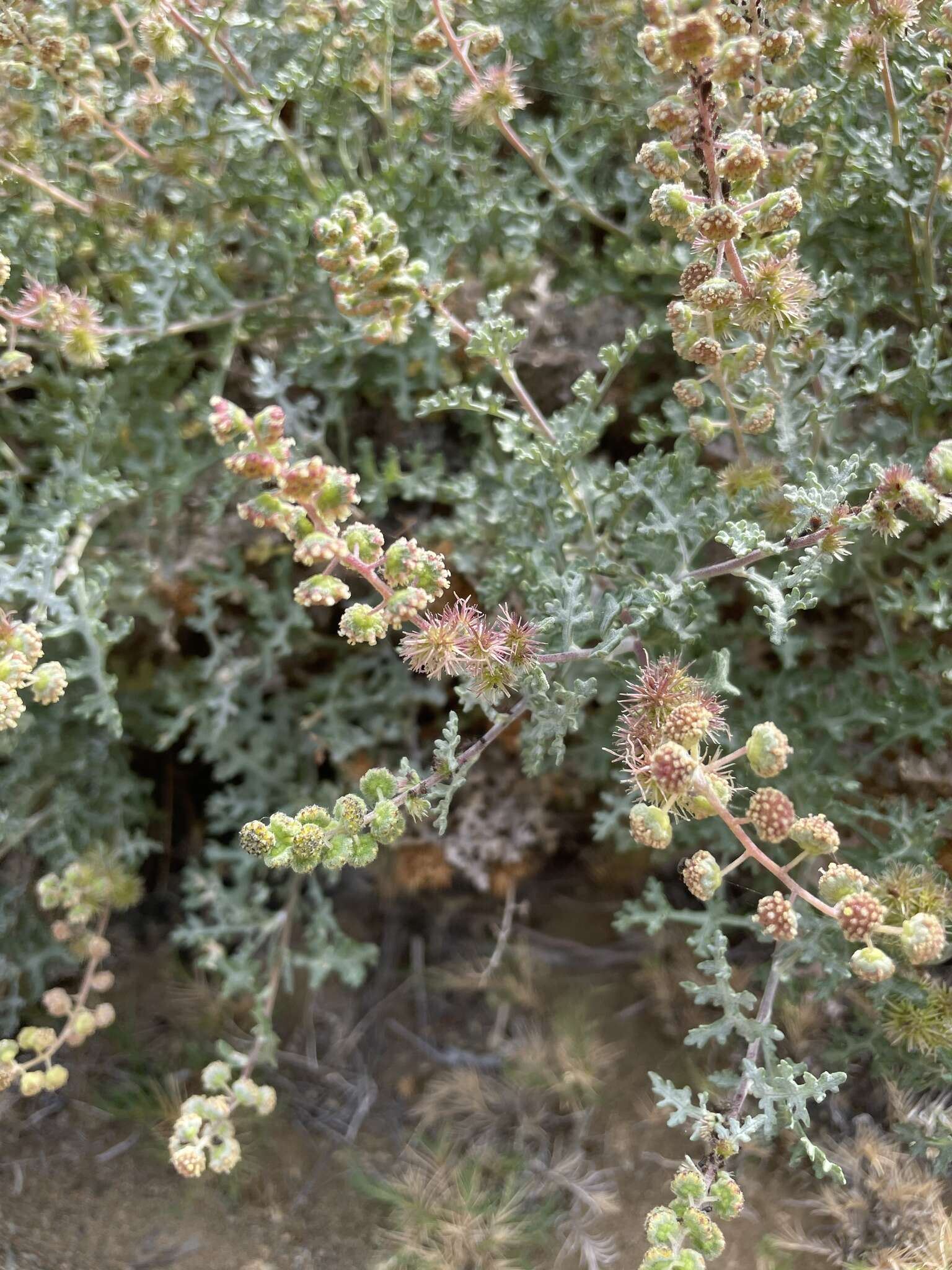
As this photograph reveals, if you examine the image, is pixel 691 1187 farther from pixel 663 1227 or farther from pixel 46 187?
pixel 46 187

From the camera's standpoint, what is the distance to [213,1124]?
1.70 metres

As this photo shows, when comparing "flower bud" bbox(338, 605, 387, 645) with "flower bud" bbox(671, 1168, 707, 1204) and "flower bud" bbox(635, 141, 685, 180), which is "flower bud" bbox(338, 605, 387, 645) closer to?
"flower bud" bbox(635, 141, 685, 180)

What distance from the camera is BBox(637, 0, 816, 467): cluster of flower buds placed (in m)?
1.07

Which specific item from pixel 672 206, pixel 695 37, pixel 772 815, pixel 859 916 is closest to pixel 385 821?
pixel 772 815

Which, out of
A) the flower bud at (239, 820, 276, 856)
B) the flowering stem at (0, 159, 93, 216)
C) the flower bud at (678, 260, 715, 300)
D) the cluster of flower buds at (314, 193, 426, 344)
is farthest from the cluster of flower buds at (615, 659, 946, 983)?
the flowering stem at (0, 159, 93, 216)

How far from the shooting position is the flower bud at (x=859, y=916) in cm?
111

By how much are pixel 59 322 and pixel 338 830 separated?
3.55 feet

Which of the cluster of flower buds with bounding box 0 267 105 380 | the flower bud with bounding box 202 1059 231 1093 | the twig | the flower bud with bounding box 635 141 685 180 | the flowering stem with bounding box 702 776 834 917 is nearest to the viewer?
the flowering stem with bounding box 702 776 834 917

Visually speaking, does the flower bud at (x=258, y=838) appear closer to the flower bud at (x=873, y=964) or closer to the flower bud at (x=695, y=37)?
the flower bud at (x=873, y=964)

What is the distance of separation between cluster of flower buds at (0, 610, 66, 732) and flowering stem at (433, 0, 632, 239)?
1142 mm

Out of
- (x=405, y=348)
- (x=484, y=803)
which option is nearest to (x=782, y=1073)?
(x=484, y=803)

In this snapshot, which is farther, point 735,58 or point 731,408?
point 731,408

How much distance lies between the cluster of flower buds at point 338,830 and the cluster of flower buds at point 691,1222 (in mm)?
583

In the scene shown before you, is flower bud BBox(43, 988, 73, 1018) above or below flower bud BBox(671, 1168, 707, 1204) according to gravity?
below
